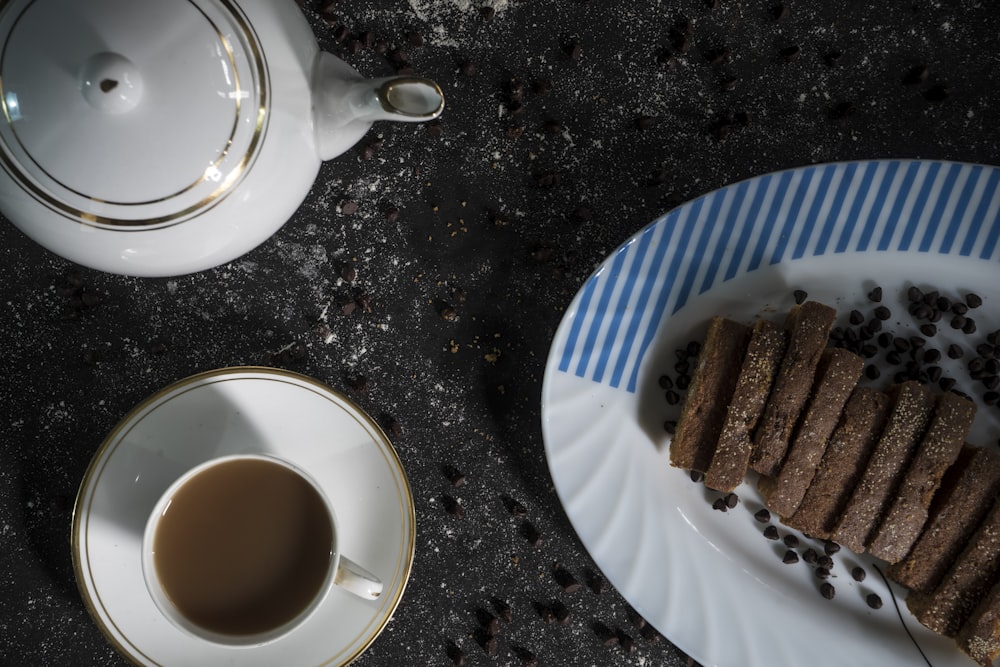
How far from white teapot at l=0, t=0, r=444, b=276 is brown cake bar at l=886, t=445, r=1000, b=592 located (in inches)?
43.8

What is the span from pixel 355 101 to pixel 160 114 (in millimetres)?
215

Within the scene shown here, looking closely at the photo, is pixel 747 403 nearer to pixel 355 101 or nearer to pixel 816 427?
pixel 816 427

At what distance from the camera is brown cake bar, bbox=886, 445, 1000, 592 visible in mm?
1316

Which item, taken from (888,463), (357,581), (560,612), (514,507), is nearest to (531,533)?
(514,507)

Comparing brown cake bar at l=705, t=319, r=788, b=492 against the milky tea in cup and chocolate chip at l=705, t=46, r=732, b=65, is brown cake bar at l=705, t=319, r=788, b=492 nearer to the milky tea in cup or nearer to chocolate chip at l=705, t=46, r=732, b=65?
chocolate chip at l=705, t=46, r=732, b=65

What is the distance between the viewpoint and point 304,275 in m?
1.43

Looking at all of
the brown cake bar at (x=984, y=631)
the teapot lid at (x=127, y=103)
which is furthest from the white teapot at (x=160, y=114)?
the brown cake bar at (x=984, y=631)

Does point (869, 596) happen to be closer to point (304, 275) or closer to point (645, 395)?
point (645, 395)

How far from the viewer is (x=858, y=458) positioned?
1351 millimetres

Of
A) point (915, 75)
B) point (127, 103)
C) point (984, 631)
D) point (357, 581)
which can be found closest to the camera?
point (127, 103)

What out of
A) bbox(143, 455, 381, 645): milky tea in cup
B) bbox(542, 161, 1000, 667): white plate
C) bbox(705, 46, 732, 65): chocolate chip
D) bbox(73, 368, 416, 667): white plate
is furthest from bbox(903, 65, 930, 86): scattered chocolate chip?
bbox(143, 455, 381, 645): milky tea in cup

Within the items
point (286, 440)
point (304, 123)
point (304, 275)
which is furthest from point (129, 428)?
point (304, 123)

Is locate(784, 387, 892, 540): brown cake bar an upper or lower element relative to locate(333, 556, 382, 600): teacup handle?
upper

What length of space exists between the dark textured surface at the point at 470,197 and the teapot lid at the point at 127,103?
1.74 feet
